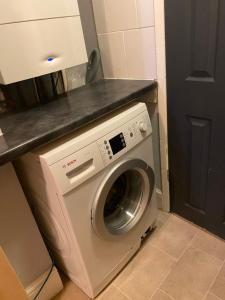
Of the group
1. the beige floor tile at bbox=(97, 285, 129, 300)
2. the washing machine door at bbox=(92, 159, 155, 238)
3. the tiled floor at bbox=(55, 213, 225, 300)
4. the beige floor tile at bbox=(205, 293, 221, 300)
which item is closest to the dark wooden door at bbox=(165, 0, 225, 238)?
the tiled floor at bbox=(55, 213, 225, 300)

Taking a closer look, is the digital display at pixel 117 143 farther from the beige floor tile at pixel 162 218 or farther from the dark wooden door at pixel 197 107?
the beige floor tile at pixel 162 218

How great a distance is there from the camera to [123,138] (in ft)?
3.44

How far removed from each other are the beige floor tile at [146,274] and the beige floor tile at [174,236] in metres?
0.05

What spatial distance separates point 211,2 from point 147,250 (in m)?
1.31

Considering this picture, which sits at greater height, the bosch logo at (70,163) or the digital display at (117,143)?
the bosch logo at (70,163)

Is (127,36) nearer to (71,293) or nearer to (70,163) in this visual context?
(70,163)

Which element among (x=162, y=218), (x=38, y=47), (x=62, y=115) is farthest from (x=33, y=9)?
(x=162, y=218)

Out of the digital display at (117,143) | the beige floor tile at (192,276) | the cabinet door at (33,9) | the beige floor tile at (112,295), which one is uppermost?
the cabinet door at (33,9)

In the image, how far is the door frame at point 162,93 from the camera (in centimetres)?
108

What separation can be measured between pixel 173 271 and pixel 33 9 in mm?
1439

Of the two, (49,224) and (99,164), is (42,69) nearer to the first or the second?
(99,164)

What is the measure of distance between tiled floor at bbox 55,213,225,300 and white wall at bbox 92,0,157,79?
3.29ft

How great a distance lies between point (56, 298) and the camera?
4.15ft

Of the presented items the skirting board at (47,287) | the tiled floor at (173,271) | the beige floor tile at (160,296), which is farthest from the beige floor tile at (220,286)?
the skirting board at (47,287)
